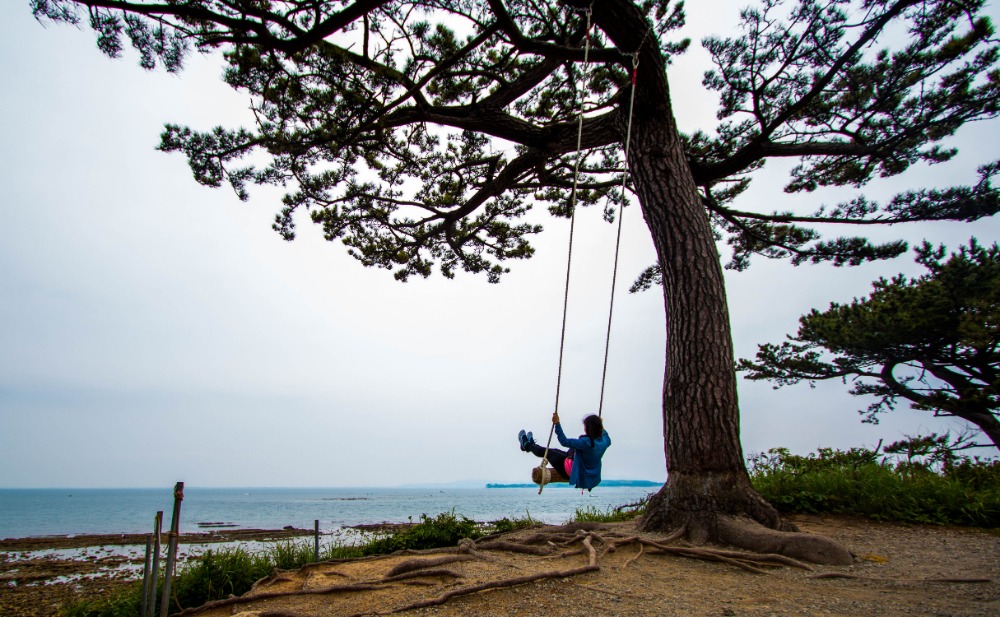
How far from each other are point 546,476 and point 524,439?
50 centimetres

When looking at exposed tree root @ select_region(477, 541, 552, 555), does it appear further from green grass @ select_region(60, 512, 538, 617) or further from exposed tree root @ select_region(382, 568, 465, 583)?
green grass @ select_region(60, 512, 538, 617)

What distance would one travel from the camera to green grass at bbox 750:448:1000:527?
4.80 metres

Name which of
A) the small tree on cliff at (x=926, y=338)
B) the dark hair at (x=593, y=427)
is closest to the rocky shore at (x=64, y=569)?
the dark hair at (x=593, y=427)

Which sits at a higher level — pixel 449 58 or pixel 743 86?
pixel 743 86

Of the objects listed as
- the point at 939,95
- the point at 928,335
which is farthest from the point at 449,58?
the point at 928,335

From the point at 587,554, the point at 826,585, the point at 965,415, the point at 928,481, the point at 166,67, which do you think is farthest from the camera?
the point at 965,415

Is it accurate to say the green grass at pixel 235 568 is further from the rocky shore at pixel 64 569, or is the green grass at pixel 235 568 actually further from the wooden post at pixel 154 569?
the rocky shore at pixel 64 569

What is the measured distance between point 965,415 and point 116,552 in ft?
64.7

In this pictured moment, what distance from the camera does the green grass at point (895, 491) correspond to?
480cm

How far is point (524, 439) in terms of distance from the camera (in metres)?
4.63

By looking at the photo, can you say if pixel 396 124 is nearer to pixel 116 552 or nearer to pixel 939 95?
pixel 939 95

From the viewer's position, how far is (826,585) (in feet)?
9.65

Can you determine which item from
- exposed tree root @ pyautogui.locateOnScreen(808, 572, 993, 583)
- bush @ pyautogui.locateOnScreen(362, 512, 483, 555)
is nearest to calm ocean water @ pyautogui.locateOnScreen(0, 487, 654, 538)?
bush @ pyautogui.locateOnScreen(362, 512, 483, 555)

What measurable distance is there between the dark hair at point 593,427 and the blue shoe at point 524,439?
1.68 feet
